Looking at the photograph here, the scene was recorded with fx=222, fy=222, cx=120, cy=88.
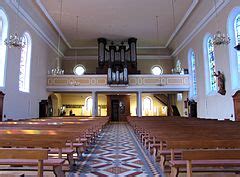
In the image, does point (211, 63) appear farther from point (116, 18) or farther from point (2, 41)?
point (2, 41)

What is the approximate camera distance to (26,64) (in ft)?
42.9

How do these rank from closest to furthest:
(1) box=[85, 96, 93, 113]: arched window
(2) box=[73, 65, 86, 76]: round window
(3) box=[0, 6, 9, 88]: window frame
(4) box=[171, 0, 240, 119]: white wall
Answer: (3) box=[0, 6, 9, 88]: window frame < (4) box=[171, 0, 240, 119]: white wall < (2) box=[73, 65, 86, 76]: round window < (1) box=[85, 96, 93, 113]: arched window

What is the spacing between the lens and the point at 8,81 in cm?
1066

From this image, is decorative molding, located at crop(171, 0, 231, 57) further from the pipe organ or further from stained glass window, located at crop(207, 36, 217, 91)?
the pipe organ

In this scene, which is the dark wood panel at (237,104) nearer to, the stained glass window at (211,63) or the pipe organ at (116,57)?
the stained glass window at (211,63)

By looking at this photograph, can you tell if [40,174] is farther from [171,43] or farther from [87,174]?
[171,43]

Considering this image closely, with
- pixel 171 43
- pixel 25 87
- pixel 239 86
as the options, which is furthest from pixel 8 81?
pixel 171 43

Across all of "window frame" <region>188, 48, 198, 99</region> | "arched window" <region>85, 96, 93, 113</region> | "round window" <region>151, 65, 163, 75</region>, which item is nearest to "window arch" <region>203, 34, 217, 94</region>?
"window frame" <region>188, 48, 198, 99</region>

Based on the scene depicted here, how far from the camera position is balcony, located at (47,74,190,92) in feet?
53.5

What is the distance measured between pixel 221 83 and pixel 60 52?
46.3 ft

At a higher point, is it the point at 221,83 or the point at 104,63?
the point at 104,63

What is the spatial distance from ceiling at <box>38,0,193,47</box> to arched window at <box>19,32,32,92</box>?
6.84 feet

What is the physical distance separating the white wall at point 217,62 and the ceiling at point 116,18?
3.02ft

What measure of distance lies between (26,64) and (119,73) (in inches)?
254
